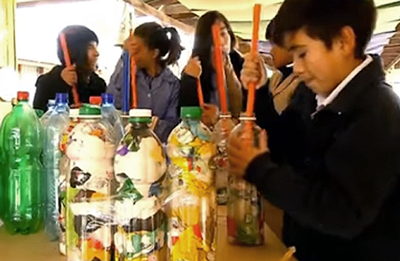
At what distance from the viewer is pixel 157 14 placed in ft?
7.88

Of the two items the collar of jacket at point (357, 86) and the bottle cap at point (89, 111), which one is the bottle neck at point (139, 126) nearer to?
the bottle cap at point (89, 111)

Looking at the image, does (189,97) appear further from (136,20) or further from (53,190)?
(53,190)

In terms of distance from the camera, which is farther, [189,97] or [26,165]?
[189,97]

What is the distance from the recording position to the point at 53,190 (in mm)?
954

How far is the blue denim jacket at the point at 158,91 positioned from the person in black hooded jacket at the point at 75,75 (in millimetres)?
70

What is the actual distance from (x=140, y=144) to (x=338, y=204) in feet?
1.20

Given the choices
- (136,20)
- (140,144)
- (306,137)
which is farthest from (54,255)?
(136,20)

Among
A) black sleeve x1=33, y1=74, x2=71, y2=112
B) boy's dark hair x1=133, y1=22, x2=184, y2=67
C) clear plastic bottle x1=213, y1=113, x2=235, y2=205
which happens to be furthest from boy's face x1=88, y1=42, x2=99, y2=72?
clear plastic bottle x1=213, y1=113, x2=235, y2=205

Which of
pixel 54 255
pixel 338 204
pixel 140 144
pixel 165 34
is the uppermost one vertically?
pixel 165 34

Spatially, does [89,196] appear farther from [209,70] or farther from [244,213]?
[209,70]

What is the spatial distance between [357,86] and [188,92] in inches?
34.6

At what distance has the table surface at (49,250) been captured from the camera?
0.82 meters

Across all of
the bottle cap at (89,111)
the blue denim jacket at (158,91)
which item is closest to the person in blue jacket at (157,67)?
the blue denim jacket at (158,91)

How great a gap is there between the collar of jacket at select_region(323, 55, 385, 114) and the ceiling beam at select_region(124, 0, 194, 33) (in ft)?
4.25
